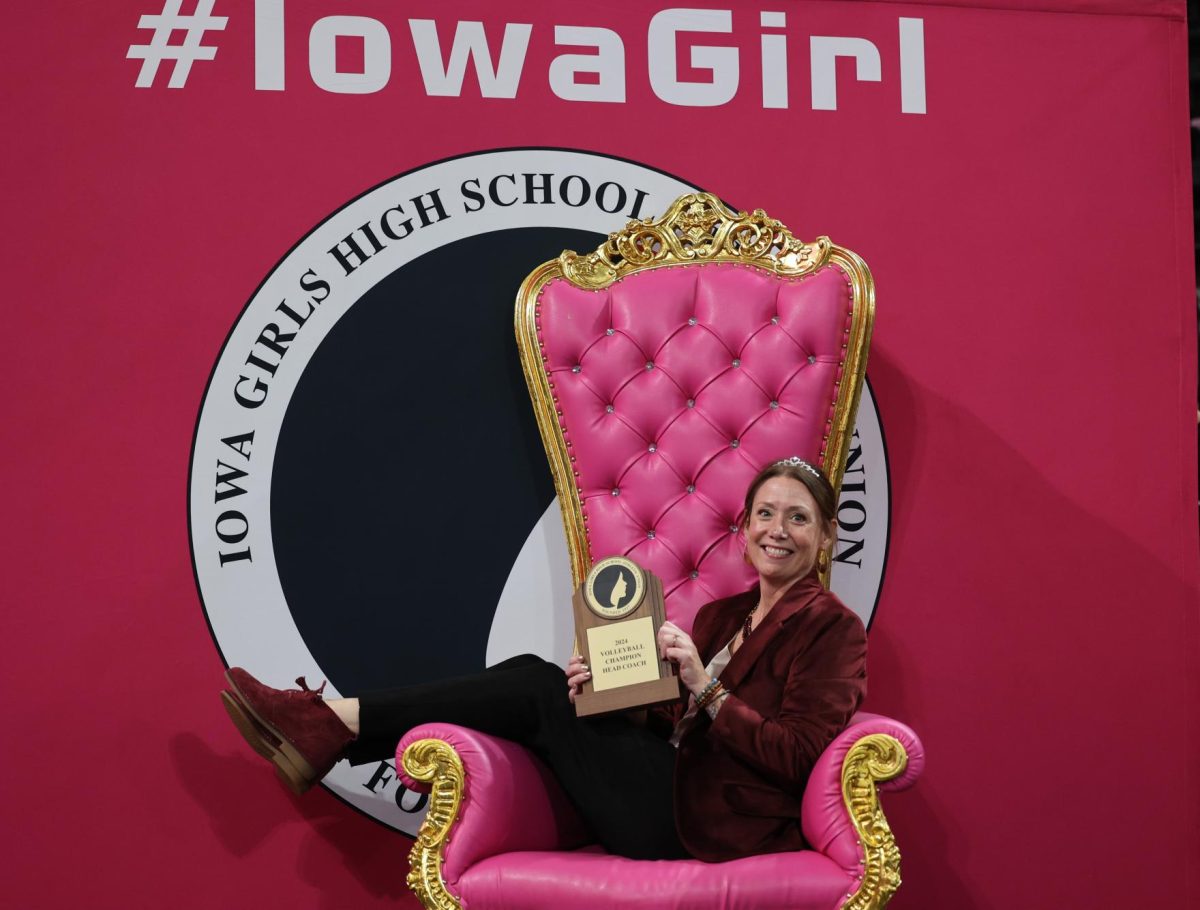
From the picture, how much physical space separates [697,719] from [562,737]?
0.30 metres

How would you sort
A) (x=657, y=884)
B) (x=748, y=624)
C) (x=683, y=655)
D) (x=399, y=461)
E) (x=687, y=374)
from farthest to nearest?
(x=399, y=461)
(x=687, y=374)
(x=748, y=624)
(x=683, y=655)
(x=657, y=884)

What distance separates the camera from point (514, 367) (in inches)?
157

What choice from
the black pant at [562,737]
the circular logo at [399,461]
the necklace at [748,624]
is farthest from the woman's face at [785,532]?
the circular logo at [399,461]

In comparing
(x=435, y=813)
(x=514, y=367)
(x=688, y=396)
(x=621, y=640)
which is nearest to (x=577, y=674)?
(x=621, y=640)

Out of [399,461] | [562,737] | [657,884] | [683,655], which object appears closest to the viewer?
[657,884]

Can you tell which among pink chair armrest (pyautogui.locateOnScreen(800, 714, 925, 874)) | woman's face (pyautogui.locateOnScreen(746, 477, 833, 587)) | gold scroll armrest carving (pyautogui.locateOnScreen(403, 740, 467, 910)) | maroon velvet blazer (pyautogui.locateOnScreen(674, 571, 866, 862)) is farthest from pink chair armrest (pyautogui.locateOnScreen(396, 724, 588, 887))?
woman's face (pyautogui.locateOnScreen(746, 477, 833, 587))

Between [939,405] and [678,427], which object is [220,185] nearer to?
[678,427]

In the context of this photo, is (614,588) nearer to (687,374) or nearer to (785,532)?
(785,532)

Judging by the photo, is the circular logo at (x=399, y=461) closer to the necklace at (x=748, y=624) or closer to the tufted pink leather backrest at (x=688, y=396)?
the tufted pink leather backrest at (x=688, y=396)

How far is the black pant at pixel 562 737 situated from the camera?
118 inches

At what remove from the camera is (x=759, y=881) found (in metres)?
2.70

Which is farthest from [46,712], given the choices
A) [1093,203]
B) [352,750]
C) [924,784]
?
[1093,203]

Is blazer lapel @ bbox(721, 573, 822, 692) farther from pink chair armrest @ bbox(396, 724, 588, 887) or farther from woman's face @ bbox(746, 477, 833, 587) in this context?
pink chair armrest @ bbox(396, 724, 588, 887)

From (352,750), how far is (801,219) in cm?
201
